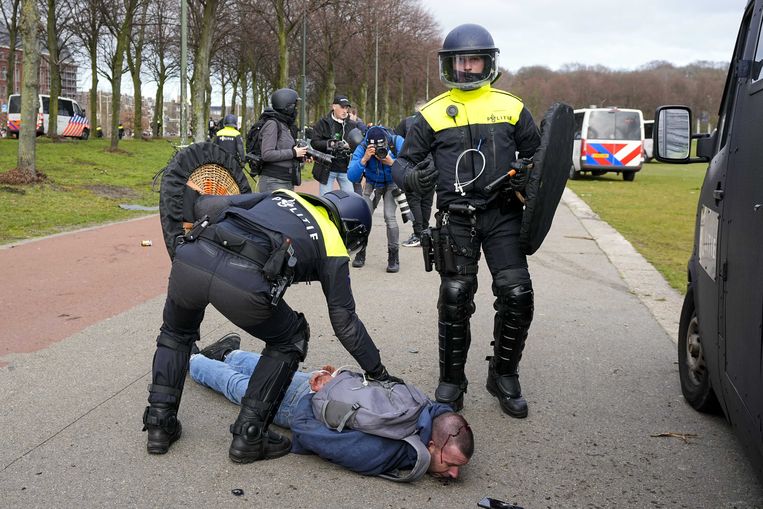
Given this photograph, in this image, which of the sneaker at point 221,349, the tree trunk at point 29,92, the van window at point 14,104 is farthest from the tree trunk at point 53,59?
the sneaker at point 221,349

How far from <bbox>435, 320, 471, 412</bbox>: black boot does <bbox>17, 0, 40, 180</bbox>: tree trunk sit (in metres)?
12.8

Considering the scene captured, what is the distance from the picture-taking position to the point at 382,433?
131 inches

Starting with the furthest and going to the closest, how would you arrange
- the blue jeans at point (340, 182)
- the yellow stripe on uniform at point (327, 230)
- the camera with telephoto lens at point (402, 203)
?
the blue jeans at point (340, 182) < the camera with telephoto lens at point (402, 203) < the yellow stripe on uniform at point (327, 230)

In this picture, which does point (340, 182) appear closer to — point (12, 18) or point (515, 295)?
point (515, 295)

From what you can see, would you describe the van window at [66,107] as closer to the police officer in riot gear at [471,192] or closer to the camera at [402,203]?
the camera at [402,203]

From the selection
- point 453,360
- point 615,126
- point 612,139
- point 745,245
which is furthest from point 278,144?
point 615,126

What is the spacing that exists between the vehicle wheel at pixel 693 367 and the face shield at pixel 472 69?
5.08ft

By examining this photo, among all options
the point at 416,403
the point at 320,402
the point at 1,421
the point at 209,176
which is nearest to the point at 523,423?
the point at 416,403

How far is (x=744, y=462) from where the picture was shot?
11.8ft

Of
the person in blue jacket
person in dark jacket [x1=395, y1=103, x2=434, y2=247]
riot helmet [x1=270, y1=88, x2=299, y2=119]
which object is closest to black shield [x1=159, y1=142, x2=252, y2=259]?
person in dark jacket [x1=395, y1=103, x2=434, y2=247]

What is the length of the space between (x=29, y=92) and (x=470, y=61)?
13.1 metres

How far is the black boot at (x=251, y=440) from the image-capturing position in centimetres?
346

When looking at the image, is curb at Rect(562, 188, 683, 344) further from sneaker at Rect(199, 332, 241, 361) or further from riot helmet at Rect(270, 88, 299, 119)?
riot helmet at Rect(270, 88, 299, 119)

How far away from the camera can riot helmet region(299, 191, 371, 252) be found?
3455 millimetres
